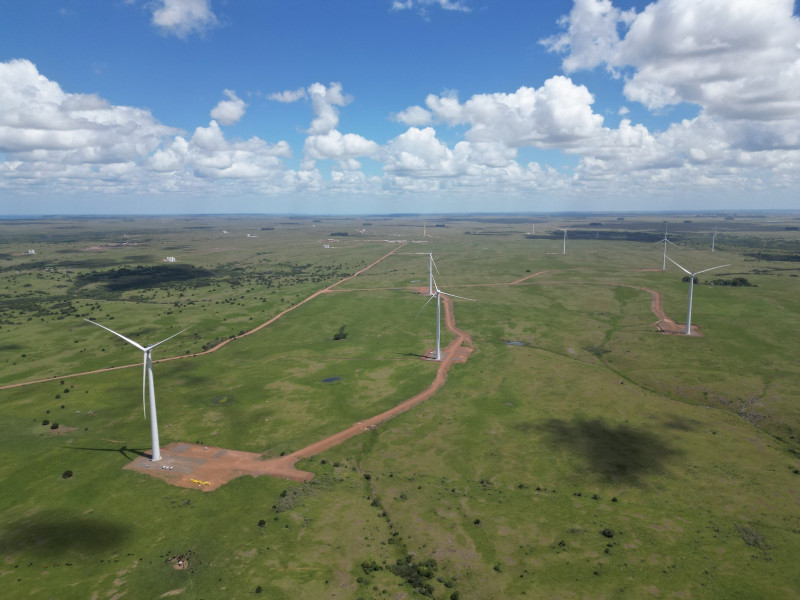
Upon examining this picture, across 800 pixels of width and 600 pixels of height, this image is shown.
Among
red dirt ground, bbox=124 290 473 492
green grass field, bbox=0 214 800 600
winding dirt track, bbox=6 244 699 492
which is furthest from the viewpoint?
red dirt ground, bbox=124 290 473 492

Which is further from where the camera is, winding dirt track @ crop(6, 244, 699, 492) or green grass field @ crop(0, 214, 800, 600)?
winding dirt track @ crop(6, 244, 699, 492)

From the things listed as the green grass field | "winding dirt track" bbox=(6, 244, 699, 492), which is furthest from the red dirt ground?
the green grass field

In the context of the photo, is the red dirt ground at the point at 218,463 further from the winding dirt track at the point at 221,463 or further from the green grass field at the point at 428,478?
the green grass field at the point at 428,478

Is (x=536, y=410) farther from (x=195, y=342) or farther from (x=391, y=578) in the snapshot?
(x=195, y=342)

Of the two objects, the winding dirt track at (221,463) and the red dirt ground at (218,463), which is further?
the red dirt ground at (218,463)

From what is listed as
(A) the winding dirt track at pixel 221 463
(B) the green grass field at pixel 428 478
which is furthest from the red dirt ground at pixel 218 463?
(B) the green grass field at pixel 428 478

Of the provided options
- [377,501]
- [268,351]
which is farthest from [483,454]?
[268,351]

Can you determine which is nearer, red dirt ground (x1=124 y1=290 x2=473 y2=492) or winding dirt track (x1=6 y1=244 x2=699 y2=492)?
winding dirt track (x1=6 y1=244 x2=699 y2=492)

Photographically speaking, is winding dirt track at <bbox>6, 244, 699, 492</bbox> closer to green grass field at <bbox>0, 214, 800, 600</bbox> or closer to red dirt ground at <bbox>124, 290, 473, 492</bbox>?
red dirt ground at <bbox>124, 290, 473, 492</bbox>

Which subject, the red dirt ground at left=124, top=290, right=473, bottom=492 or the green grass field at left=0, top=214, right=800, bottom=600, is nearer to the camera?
the green grass field at left=0, top=214, right=800, bottom=600

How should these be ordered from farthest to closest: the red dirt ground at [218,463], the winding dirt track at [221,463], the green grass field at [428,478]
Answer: the red dirt ground at [218,463], the winding dirt track at [221,463], the green grass field at [428,478]

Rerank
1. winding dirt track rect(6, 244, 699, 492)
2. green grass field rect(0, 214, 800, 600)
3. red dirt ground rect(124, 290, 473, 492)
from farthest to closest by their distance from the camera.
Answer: red dirt ground rect(124, 290, 473, 492)
winding dirt track rect(6, 244, 699, 492)
green grass field rect(0, 214, 800, 600)
